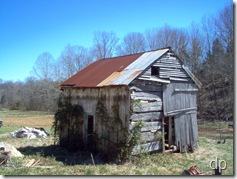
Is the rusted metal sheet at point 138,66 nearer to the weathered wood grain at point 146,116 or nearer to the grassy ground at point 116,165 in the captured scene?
the weathered wood grain at point 146,116

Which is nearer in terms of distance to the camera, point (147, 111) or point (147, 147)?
point (147, 147)

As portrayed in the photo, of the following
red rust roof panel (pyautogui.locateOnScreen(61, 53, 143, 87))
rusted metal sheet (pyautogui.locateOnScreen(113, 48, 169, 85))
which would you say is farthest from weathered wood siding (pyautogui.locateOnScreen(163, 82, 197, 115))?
red rust roof panel (pyautogui.locateOnScreen(61, 53, 143, 87))

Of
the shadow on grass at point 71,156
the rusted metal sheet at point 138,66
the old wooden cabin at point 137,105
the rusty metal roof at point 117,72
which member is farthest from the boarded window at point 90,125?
the rusted metal sheet at point 138,66

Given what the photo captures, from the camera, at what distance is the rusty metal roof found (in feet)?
32.8

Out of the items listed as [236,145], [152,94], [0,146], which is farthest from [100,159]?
[236,145]

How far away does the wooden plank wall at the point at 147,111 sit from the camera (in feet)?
31.7

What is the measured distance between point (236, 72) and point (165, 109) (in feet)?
15.1

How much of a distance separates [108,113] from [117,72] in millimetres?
1839

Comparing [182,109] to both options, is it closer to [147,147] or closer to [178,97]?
[178,97]

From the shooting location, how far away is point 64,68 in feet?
127

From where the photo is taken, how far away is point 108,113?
34.5 ft

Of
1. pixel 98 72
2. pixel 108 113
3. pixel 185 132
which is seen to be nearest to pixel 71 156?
pixel 108 113

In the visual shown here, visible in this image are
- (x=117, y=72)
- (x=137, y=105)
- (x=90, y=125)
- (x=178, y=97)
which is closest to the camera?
(x=137, y=105)

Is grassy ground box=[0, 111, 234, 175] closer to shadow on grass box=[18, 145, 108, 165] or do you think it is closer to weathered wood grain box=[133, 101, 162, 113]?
shadow on grass box=[18, 145, 108, 165]
